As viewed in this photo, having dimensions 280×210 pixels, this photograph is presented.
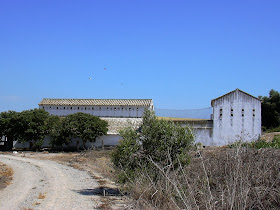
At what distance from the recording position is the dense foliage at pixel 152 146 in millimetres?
14227

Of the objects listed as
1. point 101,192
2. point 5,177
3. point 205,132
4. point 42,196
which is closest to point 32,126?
point 205,132

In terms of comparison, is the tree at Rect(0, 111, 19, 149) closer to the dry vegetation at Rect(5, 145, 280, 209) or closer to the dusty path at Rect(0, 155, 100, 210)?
the dusty path at Rect(0, 155, 100, 210)

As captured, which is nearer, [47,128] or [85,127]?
[85,127]

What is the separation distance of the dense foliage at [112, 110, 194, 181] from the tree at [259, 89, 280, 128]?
44600mm

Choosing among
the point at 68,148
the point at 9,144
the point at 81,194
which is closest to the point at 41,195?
the point at 81,194

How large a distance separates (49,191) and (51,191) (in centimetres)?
9

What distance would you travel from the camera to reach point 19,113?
45656mm

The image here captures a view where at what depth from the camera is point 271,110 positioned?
5519cm

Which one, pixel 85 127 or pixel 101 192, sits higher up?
pixel 85 127

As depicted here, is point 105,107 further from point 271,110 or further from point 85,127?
point 271,110

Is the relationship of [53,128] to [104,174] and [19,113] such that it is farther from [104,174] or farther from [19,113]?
[104,174]

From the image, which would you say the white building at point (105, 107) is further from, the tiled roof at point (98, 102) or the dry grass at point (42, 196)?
the dry grass at point (42, 196)

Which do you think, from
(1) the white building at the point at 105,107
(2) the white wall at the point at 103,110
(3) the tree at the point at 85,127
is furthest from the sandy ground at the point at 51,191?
(2) the white wall at the point at 103,110

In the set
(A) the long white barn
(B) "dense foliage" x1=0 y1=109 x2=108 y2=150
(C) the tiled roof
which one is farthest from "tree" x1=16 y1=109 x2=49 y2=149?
(C) the tiled roof
